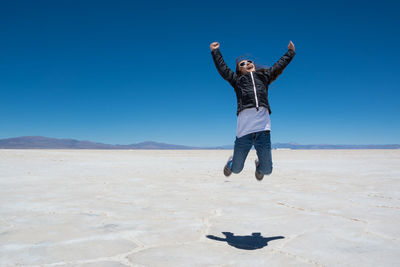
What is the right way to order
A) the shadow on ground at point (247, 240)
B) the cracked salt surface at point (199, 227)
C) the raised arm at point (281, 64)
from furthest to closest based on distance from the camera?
the raised arm at point (281, 64), the shadow on ground at point (247, 240), the cracked salt surface at point (199, 227)

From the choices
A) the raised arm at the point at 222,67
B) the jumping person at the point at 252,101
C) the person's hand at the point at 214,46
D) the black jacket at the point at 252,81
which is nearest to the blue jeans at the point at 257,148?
the jumping person at the point at 252,101

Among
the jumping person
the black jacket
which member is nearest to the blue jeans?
the jumping person

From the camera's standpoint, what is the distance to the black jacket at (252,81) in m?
2.83

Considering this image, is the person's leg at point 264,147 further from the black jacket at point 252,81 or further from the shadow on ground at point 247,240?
the shadow on ground at point 247,240

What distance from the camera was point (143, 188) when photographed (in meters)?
5.58

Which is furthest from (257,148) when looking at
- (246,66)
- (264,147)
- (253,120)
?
(246,66)

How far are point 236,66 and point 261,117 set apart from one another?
2.07 feet

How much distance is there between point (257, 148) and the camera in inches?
114

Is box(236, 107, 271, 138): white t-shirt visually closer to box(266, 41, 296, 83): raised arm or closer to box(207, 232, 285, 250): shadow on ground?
box(266, 41, 296, 83): raised arm

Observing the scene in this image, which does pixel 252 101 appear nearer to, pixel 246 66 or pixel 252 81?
pixel 252 81

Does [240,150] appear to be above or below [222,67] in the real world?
below

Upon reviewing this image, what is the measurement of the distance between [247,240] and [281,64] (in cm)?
162

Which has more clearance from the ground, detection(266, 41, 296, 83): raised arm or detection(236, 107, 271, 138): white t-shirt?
detection(266, 41, 296, 83): raised arm

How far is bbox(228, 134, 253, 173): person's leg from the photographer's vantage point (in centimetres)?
286
